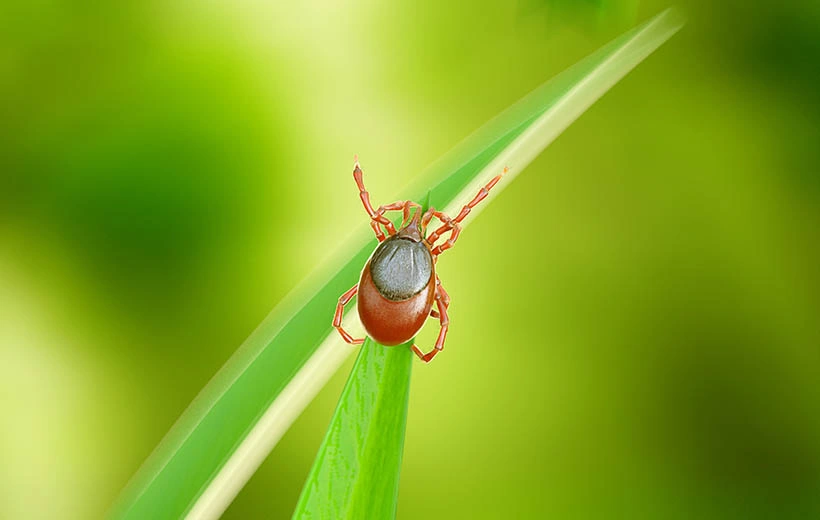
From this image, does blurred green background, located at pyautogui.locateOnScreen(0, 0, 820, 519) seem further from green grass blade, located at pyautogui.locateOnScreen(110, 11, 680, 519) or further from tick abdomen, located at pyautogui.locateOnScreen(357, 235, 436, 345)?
green grass blade, located at pyautogui.locateOnScreen(110, 11, 680, 519)

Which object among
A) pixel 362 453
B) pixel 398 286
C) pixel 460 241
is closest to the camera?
pixel 362 453

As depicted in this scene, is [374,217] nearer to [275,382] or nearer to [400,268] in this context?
[400,268]

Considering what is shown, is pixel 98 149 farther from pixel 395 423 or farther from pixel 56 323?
pixel 395 423

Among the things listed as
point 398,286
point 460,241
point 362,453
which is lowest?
point 362,453

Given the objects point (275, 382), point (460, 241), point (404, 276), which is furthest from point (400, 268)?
point (460, 241)

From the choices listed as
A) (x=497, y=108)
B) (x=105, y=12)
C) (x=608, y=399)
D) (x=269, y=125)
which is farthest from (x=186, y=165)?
(x=608, y=399)

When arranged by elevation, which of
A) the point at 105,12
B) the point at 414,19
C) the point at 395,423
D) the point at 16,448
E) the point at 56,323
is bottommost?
the point at 395,423

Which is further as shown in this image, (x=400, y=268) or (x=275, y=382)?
→ (x=400, y=268)

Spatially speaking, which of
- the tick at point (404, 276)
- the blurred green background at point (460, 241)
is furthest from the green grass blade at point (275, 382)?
the blurred green background at point (460, 241)
